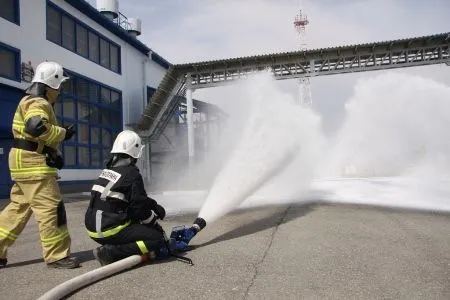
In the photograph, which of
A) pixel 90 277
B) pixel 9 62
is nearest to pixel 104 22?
pixel 9 62

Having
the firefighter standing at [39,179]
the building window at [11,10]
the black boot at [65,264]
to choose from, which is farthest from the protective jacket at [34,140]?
the building window at [11,10]

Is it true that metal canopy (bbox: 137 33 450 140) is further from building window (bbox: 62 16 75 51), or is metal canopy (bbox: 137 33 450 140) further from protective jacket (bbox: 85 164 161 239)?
protective jacket (bbox: 85 164 161 239)

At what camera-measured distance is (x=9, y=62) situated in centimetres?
1523

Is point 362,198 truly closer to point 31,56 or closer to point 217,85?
point 31,56

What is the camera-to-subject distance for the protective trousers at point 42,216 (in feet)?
14.9

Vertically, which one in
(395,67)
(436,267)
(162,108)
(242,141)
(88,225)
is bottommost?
(436,267)

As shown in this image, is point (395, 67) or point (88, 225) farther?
point (395, 67)

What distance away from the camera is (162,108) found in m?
25.5

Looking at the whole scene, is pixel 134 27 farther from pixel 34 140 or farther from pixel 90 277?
pixel 90 277

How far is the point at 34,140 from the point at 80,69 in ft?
53.2

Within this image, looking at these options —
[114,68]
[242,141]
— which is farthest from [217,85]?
[242,141]

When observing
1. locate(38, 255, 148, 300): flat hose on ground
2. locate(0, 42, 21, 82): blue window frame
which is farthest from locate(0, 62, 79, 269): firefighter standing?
locate(0, 42, 21, 82): blue window frame

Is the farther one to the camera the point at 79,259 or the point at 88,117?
the point at 88,117

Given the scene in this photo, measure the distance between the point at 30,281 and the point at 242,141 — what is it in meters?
4.94
